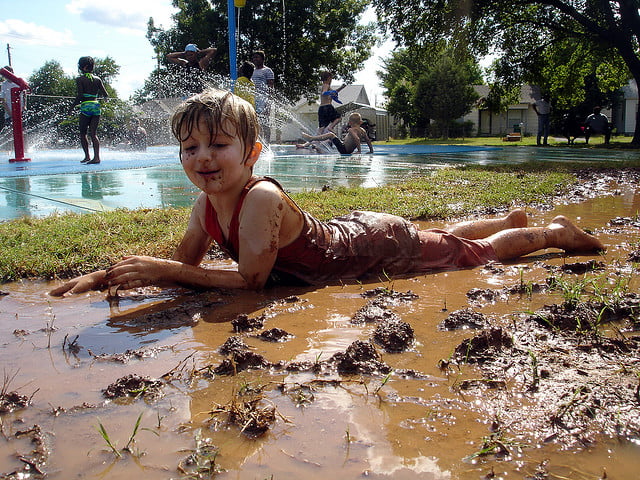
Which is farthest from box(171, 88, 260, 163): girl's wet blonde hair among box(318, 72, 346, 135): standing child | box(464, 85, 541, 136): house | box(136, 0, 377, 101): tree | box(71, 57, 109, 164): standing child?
box(464, 85, 541, 136): house

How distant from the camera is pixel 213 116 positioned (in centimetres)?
253

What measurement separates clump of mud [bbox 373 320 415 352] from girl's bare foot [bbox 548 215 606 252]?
1827 mm

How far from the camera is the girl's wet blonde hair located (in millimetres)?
2533

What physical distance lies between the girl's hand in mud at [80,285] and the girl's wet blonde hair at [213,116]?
3.01ft

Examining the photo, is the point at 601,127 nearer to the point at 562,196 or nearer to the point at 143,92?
the point at 562,196

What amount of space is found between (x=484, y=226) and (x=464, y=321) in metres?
1.66

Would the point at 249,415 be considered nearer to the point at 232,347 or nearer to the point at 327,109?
the point at 232,347

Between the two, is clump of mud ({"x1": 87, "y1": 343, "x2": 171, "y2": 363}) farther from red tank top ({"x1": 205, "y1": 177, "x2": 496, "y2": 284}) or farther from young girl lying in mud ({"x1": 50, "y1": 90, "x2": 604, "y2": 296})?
red tank top ({"x1": 205, "y1": 177, "x2": 496, "y2": 284})

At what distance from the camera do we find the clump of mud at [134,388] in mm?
1654

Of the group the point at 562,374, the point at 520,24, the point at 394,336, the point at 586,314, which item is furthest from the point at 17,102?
the point at 520,24

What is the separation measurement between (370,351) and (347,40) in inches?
1279

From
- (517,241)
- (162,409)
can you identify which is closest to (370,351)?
(162,409)

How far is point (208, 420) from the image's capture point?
1493 mm

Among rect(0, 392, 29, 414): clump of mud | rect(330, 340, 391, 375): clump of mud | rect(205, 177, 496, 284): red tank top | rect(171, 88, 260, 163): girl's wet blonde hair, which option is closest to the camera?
rect(0, 392, 29, 414): clump of mud
